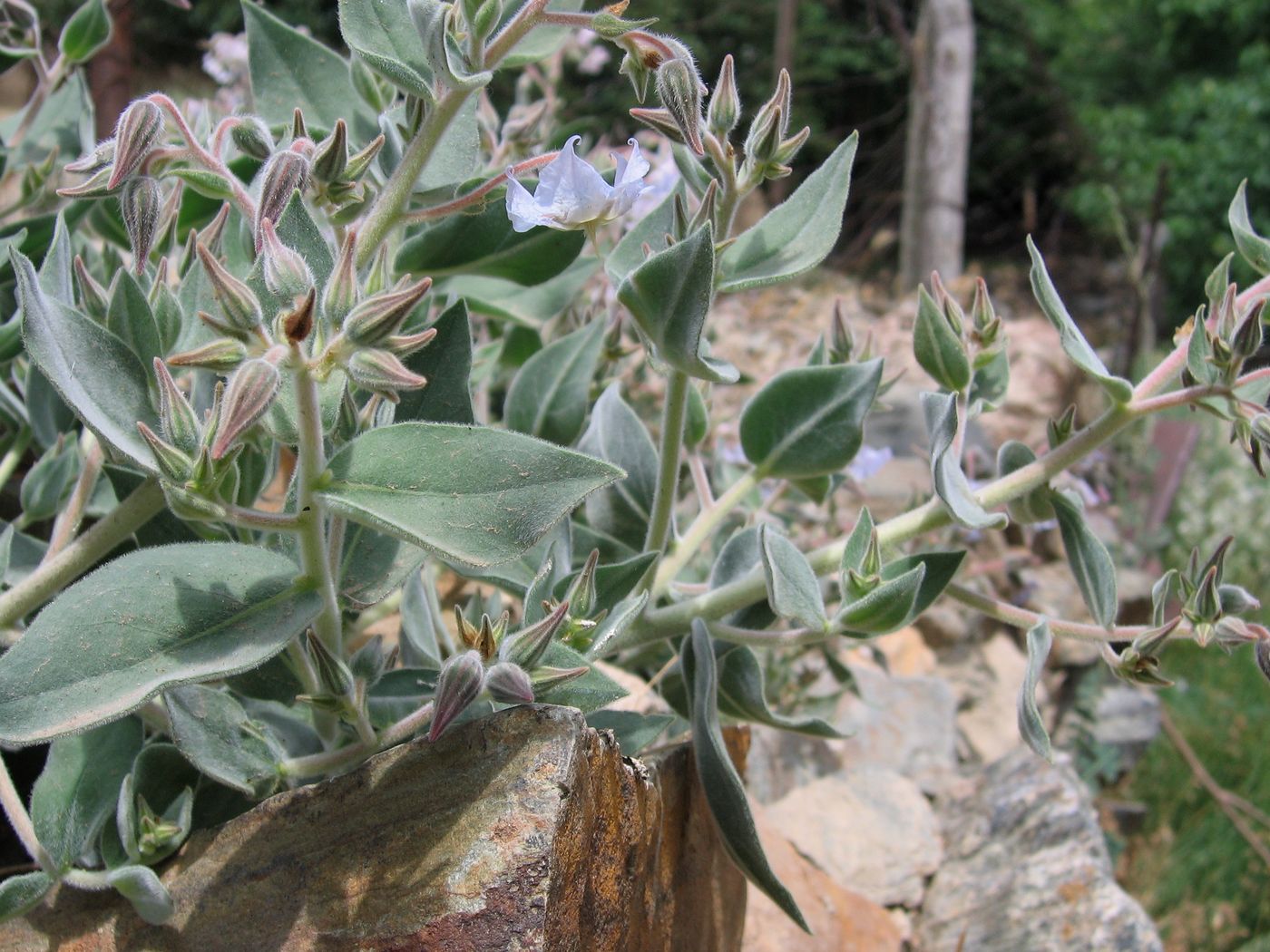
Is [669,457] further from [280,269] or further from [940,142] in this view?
[940,142]

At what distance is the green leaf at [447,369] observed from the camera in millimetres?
840

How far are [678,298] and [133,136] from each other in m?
0.40

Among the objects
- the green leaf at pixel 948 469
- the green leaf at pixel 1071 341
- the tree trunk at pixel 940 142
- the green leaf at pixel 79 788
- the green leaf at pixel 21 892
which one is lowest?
the tree trunk at pixel 940 142

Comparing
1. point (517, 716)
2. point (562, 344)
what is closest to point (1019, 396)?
point (562, 344)

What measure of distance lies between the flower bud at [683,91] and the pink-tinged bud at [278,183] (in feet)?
0.82

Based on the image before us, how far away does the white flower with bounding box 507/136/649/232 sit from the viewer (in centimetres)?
75

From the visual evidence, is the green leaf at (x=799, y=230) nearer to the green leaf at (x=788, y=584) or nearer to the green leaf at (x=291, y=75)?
the green leaf at (x=788, y=584)

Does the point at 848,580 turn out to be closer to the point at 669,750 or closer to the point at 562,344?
the point at 669,750

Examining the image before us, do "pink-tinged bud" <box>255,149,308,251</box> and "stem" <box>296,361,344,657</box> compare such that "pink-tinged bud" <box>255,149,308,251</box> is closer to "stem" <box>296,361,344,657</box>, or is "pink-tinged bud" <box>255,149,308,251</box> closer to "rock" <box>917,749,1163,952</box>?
"stem" <box>296,361,344,657</box>

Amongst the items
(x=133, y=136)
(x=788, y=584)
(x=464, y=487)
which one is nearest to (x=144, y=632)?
(x=464, y=487)

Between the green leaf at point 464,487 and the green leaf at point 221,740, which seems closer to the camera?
the green leaf at point 464,487

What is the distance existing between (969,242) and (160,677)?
9927 mm

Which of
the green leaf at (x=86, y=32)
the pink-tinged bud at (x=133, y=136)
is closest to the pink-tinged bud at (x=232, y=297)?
the pink-tinged bud at (x=133, y=136)

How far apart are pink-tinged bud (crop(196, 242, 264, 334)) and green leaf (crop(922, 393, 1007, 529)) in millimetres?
498
